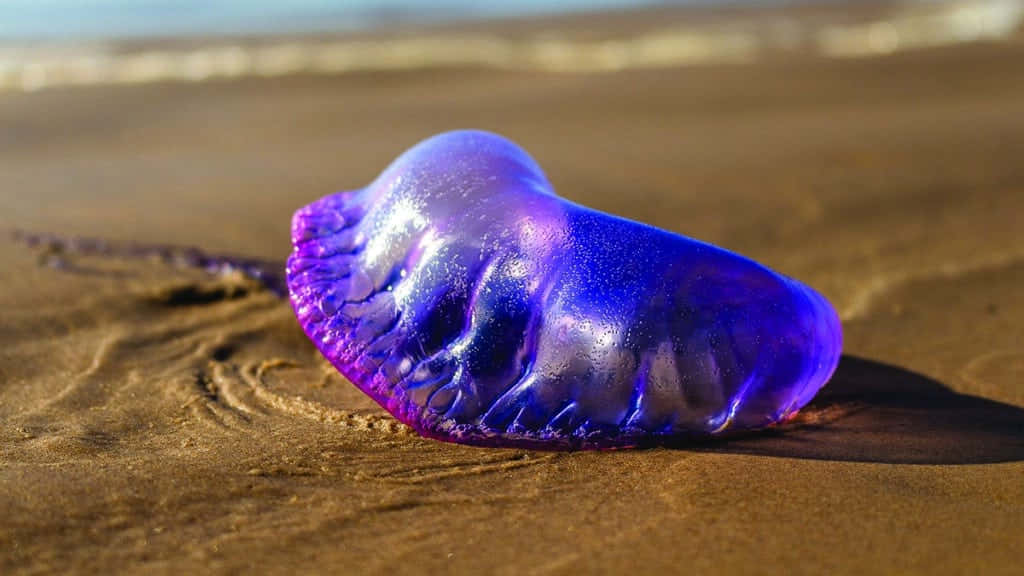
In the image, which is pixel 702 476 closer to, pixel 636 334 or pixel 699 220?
pixel 636 334

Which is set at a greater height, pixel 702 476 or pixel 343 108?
pixel 343 108

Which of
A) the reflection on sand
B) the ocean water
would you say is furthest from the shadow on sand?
the ocean water

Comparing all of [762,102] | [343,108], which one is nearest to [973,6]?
[762,102]

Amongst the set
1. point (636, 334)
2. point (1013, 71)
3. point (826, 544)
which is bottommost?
point (826, 544)

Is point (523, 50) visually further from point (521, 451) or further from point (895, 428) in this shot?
point (521, 451)

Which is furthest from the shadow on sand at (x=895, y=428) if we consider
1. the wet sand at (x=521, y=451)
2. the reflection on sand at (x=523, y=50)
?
the reflection on sand at (x=523, y=50)

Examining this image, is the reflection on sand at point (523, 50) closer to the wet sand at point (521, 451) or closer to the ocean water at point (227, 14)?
the ocean water at point (227, 14)

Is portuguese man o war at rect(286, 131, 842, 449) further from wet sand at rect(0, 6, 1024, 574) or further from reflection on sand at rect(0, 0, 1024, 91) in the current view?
reflection on sand at rect(0, 0, 1024, 91)

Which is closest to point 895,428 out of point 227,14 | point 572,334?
point 572,334

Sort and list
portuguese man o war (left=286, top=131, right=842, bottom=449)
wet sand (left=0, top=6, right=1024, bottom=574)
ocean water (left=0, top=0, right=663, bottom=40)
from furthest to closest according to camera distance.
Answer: ocean water (left=0, top=0, right=663, bottom=40), portuguese man o war (left=286, top=131, right=842, bottom=449), wet sand (left=0, top=6, right=1024, bottom=574)
